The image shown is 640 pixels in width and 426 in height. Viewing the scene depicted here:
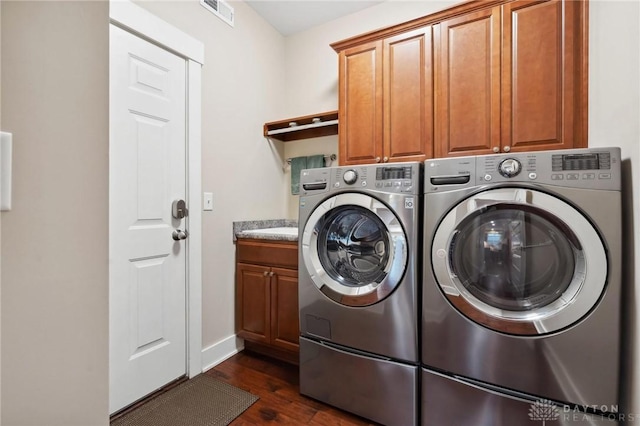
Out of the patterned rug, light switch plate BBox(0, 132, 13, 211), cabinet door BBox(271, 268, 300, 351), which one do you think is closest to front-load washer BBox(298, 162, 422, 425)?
cabinet door BBox(271, 268, 300, 351)

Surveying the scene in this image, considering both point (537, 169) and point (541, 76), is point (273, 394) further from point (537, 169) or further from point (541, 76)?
point (541, 76)

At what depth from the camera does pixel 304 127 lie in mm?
2264

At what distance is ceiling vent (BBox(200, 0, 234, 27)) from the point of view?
191 cm

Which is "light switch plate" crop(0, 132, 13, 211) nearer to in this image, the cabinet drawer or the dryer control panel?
the dryer control panel

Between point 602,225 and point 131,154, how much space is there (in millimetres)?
2117

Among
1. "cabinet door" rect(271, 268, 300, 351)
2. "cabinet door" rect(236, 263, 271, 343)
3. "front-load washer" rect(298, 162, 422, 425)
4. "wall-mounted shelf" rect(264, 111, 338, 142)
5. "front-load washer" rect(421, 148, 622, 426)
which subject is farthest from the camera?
"wall-mounted shelf" rect(264, 111, 338, 142)

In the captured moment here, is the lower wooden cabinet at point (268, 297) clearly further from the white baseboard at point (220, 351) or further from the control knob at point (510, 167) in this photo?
the control knob at point (510, 167)

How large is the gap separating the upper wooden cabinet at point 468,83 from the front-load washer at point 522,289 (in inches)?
21.9

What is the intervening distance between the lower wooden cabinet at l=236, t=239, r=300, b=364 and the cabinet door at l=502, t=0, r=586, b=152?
151 cm

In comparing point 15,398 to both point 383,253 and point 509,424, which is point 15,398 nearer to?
point 383,253

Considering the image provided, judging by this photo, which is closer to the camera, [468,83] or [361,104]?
[468,83]

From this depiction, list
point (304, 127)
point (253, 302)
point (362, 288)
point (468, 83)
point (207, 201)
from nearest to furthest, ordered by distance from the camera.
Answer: point (362, 288) → point (468, 83) → point (207, 201) → point (253, 302) → point (304, 127)

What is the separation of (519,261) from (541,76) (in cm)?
106

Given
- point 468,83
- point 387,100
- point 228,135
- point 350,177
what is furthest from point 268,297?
point 468,83
